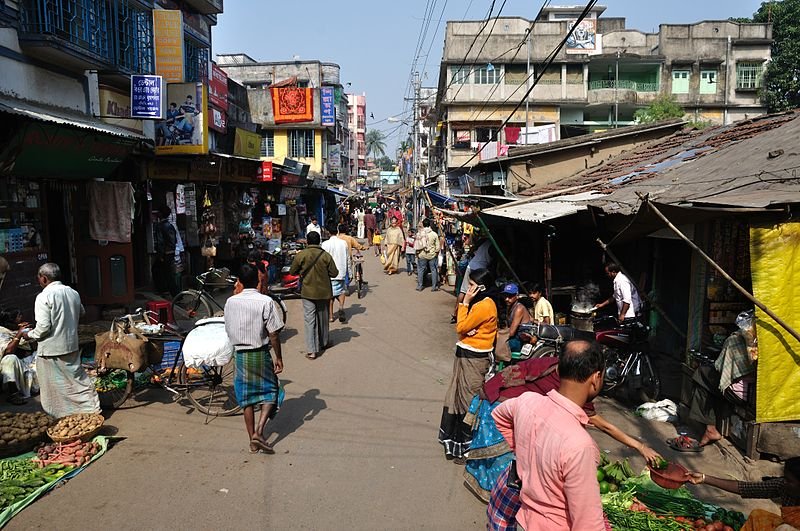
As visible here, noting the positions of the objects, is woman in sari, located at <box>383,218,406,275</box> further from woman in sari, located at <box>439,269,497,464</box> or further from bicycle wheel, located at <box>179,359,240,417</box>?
woman in sari, located at <box>439,269,497,464</box>

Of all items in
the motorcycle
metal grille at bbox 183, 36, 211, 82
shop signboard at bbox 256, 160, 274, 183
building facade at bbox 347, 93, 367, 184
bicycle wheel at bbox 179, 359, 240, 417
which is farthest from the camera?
building facade at bbox 347, 93, 367, 184

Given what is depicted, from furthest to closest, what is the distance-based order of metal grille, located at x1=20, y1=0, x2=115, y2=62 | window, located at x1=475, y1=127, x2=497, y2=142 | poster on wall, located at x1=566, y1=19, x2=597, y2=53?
poster on wall, located at x1=566, y1=19, x2=597, y2=53, window, located at x1=475, y1=127, x2=497, y2=142, metal grille, located at x1=20, y1=0, x2=115, y2=62

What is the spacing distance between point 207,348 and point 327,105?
34977mm

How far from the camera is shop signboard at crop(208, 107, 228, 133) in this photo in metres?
20.1

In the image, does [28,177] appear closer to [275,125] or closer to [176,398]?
[176,398]

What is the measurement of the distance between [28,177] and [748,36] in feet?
168

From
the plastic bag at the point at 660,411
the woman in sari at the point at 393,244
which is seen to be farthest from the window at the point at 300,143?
the plastic bag at the point at 660,411

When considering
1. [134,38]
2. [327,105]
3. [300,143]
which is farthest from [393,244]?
[300,143]

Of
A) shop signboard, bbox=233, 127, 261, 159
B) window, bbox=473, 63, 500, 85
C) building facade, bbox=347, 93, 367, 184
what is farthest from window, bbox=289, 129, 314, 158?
building facade, bbox=347, 93, 367, 184

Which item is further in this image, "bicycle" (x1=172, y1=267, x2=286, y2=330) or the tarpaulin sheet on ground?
"bicycle" (x1=172, y1=267, x2=286, y2=330)

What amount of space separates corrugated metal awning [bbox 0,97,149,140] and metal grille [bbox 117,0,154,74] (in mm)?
1462

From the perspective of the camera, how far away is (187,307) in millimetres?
11250

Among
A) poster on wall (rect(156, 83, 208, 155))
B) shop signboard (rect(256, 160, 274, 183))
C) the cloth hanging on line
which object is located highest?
poster on wall (rect(156, 83, 208, 155))

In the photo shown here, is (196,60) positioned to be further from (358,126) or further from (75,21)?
(358,126)
